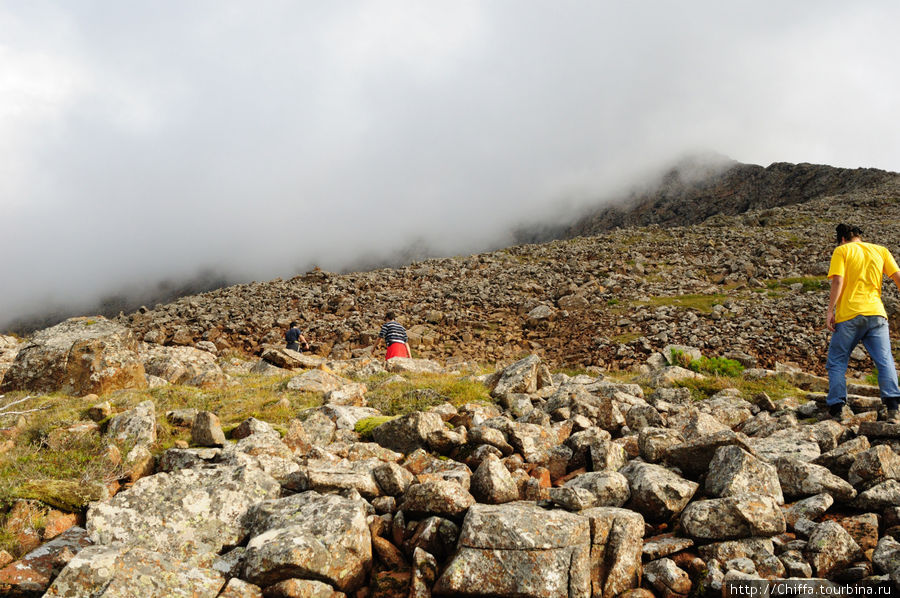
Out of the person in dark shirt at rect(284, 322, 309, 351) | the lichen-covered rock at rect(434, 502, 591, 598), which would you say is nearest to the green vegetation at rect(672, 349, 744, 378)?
the lichen-covered rock at rect(434, 502, 591, 598)

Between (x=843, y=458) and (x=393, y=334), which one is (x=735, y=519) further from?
(x=393, y=334)

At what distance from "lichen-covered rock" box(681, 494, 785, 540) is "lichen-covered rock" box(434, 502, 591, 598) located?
40.9 inches

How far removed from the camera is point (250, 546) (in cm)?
435

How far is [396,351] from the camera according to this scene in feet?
56.2

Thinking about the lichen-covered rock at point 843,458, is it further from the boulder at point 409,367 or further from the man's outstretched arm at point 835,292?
the boulder at point 409,367

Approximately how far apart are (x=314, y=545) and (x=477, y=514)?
140cm

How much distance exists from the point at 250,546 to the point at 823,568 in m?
4.66

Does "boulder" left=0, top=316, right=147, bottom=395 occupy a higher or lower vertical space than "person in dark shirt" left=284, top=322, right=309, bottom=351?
higher

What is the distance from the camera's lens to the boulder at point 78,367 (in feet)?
35.4

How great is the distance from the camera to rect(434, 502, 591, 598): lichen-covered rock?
3.86 metres

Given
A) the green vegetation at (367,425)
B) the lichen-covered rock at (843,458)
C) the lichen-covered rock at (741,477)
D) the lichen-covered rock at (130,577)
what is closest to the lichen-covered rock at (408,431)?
the green vegetation at (367,425)

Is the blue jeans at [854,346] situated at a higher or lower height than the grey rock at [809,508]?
higher

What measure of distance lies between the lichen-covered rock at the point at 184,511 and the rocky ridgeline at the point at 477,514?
0.7 inches

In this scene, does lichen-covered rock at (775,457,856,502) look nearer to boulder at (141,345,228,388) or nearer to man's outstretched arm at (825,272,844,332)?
man's outstretched arm at (825,272,844,332)
